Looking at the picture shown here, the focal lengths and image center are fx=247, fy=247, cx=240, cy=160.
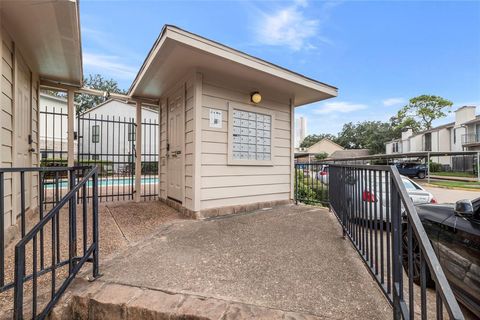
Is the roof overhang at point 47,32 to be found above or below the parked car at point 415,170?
above

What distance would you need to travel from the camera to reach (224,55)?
3.62 meters

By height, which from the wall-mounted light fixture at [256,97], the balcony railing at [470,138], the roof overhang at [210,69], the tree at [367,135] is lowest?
the wall-mounted light fixture at [256,97]

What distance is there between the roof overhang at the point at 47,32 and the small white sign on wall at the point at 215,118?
2.09 m

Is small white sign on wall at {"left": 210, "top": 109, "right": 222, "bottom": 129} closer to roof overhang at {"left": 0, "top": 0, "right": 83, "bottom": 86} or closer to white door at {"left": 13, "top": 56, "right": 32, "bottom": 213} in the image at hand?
roof overhang at {"left": 0, "top": 0, "right": 83, "bottom": 86}

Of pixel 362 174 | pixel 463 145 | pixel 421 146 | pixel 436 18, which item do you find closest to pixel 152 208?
pixel 362 174

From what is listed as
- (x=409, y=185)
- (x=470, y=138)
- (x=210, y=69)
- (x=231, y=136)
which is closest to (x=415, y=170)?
(x=470, y=138)

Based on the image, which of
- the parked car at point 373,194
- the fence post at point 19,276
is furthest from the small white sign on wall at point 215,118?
the fence post at point 19,276

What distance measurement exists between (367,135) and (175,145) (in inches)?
2090

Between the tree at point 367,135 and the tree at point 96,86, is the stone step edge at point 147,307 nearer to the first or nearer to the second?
the tree at point 96,86

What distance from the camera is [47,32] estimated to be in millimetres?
3059

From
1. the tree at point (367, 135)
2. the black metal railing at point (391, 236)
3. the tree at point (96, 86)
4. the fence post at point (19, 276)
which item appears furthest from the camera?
the tree at point (367, 135)

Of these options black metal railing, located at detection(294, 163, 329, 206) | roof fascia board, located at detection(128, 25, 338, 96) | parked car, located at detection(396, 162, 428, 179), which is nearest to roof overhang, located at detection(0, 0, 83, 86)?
roof fascia board, located at detection(128, 25, 338, 96)

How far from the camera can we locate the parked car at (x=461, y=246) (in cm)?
175

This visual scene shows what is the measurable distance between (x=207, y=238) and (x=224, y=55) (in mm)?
2582
